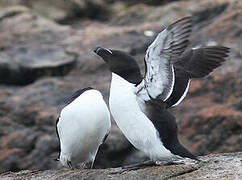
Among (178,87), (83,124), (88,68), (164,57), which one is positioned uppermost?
(164,57)

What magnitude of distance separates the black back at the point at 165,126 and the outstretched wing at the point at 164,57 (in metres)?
0.15

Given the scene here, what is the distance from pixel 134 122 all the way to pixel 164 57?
2.36ft

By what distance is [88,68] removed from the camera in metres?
11.1

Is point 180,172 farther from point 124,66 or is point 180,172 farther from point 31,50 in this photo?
point 31,50

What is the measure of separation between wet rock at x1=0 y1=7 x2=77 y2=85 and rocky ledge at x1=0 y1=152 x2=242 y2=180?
469cm

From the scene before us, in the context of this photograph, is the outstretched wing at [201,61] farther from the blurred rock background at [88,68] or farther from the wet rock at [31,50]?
the wet rock at [31,50]

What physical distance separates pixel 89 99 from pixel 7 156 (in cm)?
327

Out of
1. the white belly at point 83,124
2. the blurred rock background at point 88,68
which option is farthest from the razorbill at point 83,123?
the blurred rock background at point 88,68

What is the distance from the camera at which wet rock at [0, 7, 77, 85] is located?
1116 cm

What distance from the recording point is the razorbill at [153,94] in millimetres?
5562

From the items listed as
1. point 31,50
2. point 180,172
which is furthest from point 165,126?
point 31,50

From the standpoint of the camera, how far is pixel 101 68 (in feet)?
36.7

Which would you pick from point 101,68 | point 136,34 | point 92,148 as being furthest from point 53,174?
point 136,34

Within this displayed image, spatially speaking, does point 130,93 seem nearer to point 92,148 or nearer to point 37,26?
point 92,148
